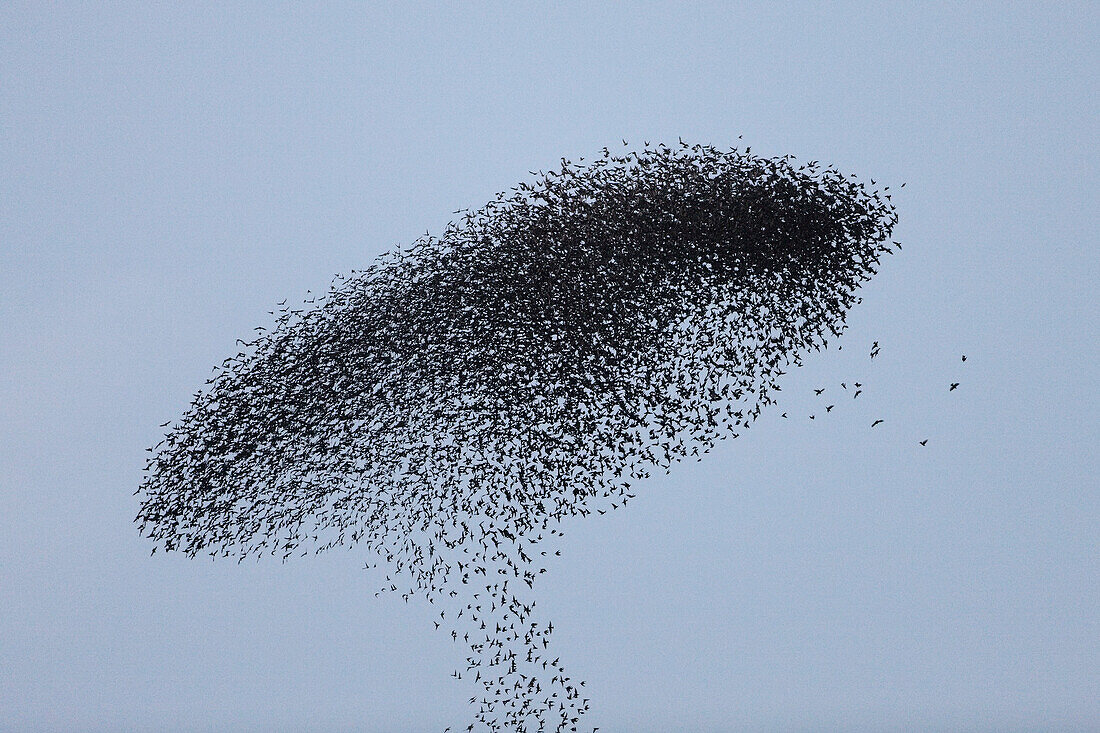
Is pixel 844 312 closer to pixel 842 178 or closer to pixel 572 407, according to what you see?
pixel 842 178

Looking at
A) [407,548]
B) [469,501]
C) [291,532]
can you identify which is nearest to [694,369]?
[469,501]

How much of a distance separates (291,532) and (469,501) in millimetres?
1678

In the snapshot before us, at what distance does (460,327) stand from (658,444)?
2.15 m

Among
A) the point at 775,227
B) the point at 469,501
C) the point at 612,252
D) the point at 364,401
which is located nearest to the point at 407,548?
the point at 469,501

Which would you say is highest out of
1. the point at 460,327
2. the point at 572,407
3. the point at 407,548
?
the point at 460,327

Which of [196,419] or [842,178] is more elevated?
[842,178]

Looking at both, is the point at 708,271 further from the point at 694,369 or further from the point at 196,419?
the point at 196,419

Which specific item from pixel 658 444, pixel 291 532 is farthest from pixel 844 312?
pixel 291 532

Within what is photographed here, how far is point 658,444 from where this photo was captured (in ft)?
36.8

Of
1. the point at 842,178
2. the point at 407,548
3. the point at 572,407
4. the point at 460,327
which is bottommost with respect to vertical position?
the point at 407,548

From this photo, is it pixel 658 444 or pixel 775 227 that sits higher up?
pixel 775 227

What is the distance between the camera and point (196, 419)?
11750 millimetres

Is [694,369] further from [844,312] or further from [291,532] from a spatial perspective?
[291,532]

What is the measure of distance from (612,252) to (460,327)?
159cm
